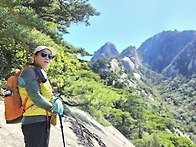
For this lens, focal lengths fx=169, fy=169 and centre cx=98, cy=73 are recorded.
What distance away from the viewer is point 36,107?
180cm

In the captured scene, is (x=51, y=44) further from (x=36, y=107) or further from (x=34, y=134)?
(x=34, y=134)

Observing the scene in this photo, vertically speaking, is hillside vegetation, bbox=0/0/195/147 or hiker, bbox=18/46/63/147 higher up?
hillside vegetation, bbox=0/0/195/147

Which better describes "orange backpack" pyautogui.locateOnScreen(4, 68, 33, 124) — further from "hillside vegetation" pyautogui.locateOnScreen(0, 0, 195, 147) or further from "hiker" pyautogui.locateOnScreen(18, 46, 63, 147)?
"hillside vegetation" pyautogui.locateOnScreen(0, 0, 195, 147)

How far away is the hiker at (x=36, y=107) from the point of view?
1.71 meters

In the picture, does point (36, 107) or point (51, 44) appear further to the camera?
point (51, 44)

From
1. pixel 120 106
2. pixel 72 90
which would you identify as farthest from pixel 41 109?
pixel 120 106

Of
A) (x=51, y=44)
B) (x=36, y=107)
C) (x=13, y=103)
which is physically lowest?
(x=36, y=107)

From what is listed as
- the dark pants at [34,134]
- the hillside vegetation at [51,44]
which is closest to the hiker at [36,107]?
the dark pants at [34,134]

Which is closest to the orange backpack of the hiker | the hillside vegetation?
the hiker

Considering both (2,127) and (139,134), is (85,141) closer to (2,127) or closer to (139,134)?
(2,127)

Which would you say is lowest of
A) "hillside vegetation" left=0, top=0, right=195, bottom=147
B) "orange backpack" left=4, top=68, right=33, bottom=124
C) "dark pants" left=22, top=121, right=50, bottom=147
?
"dark pants" left=22, top=121, right=50, bottom=147

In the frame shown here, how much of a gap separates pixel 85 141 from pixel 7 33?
3.29 m

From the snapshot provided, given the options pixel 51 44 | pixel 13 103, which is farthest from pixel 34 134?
pixel 51 44

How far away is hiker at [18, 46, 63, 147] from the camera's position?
1.71 metres
